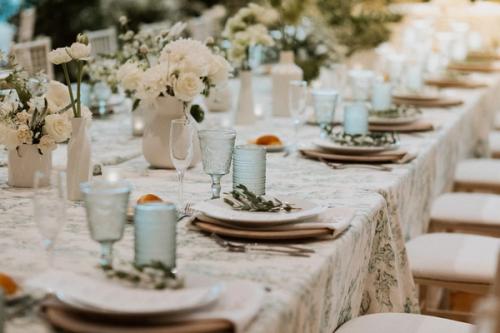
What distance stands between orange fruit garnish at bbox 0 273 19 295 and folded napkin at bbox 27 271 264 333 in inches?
2.0

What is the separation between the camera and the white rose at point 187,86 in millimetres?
2131

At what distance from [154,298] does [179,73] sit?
3.37 feet

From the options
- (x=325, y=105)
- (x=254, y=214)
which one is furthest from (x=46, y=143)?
(x=325, y=105)

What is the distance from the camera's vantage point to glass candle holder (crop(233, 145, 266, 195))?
187 centimetres

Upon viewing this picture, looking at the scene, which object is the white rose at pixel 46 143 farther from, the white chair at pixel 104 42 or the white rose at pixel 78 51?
the white chair at pixel 104 42

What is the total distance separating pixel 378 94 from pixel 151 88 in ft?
4.68

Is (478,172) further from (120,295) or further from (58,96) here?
(120,295)

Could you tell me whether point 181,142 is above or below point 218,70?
below

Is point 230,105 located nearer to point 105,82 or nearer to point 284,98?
point 284,98

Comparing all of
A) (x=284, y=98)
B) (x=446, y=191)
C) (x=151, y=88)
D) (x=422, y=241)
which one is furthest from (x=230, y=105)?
(x=151, y=88)

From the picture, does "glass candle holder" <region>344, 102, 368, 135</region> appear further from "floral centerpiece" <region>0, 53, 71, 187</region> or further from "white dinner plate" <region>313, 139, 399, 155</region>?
A: "floral centerpiece" <region>0, 53, 71, 187</region>

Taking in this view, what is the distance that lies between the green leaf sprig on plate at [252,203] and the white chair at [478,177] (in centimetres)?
227

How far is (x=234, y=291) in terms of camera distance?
51.3 inches

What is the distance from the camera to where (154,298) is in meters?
1.21
